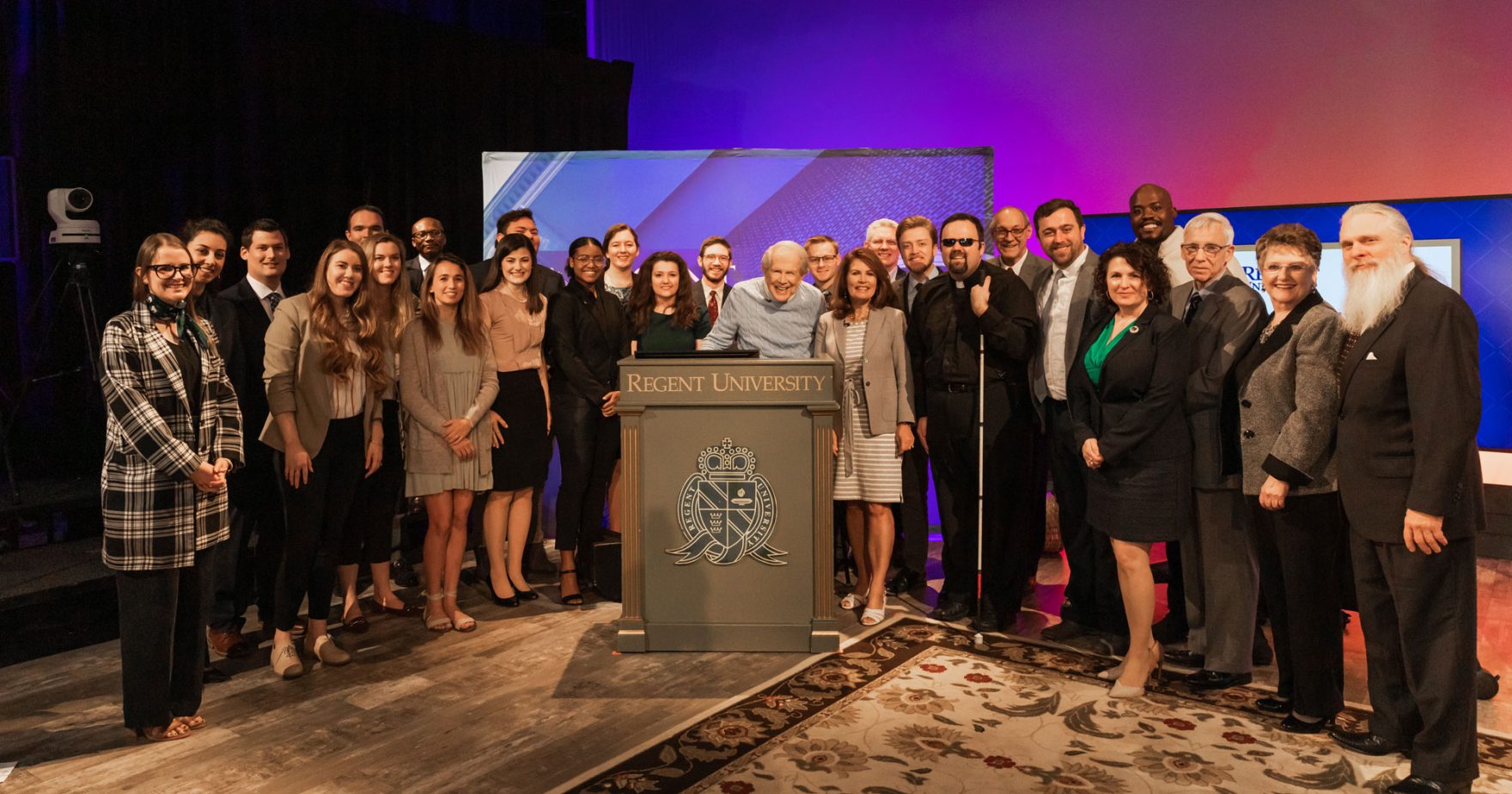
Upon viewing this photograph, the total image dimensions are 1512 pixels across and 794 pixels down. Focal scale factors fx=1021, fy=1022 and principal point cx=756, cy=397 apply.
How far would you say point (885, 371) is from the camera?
4.17 metres

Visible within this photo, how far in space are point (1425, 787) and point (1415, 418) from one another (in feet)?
3.19

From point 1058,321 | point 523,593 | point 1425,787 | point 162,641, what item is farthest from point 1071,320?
point 162,641

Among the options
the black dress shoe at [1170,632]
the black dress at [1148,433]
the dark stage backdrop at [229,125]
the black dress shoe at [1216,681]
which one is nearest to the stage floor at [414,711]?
the black dress shoe at [1216,681]

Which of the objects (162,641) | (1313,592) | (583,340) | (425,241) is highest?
(425,241)

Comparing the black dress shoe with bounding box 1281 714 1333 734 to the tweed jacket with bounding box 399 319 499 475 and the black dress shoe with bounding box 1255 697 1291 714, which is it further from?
the tweed jacket with bounding box 399 319 499 475

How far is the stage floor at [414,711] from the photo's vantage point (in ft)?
9.66

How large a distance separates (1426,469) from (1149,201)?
180 centimetres

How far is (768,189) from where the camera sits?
622 centimetres

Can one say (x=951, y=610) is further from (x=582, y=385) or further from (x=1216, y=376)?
(x=582, y=385)

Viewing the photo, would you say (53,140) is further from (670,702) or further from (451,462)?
(670,702)

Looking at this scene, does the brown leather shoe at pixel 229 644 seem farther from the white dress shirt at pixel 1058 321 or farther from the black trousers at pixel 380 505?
the white dress shirt at pixel 1058 321

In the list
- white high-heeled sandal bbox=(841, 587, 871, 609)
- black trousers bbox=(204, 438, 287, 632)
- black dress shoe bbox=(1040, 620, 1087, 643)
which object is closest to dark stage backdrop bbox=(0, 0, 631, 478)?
black trousers bbox=(204, 438, 287, 632)

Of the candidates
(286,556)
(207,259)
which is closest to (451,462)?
(286,556)

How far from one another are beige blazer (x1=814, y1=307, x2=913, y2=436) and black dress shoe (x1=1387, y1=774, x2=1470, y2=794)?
6.81 feet
